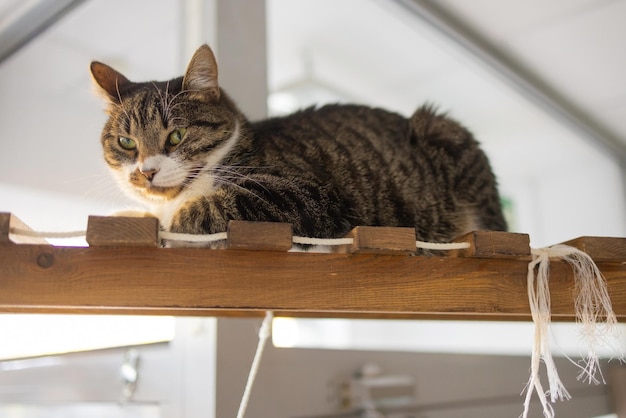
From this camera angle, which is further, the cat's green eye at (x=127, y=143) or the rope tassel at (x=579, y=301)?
the cat's green eye at (x=127, y=143)

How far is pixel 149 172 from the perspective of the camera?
0.83 meters

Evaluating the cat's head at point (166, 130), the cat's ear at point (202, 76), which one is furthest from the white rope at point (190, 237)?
the cat's ear at point (202, 76)

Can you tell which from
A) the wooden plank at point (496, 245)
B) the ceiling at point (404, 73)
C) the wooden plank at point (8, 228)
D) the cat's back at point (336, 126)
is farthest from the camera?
the ceiling at point (404, 73)

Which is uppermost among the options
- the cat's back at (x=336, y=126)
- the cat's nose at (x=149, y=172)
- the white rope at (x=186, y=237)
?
the cat's back at (x=336, y=126)

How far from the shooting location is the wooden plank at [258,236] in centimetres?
62

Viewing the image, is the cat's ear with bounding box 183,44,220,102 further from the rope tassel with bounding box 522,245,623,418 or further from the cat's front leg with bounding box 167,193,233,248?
the rope tassel with bounding box 522,245,623,418

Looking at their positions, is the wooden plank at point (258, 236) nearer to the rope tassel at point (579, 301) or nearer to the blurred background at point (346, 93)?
the rope tassel at point (579, 301)

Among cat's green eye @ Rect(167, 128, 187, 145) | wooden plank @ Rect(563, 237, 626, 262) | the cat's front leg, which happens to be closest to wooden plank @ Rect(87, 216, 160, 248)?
the cat's front leg

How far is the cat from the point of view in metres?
0.84

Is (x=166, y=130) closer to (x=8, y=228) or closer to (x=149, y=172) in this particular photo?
(x=149, y=172)

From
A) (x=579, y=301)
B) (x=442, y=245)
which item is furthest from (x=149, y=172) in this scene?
(x=579, y=301)

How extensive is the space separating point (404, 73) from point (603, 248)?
5.21 ft

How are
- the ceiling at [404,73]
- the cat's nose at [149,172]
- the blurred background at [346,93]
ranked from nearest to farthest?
the cat's nose at [149,172] < the blurred background at [346,93] < the ceiling at [404,73]

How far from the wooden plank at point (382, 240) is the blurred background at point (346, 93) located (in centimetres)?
51
